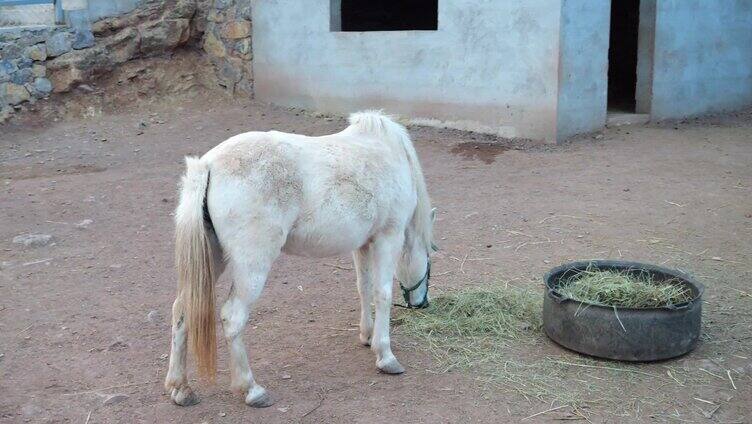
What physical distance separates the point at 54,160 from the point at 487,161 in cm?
476

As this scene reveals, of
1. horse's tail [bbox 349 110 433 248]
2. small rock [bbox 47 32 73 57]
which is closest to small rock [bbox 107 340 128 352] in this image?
horse's tail [bbox 349 110 433 248]

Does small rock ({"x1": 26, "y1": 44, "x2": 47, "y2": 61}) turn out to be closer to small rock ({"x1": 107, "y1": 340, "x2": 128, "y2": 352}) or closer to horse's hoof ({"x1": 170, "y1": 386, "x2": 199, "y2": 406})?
small rock ({"x1": 107, "y1": 340, "x2": 128, "y2": 352})

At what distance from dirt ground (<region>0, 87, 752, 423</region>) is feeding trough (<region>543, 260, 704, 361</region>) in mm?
83

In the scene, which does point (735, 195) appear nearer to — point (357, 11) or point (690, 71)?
point (690, 71)

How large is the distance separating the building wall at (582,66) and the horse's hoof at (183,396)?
6093 millimetres

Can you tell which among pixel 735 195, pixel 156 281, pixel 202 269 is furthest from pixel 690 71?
pixel 202 269

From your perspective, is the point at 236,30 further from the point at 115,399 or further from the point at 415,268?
the point at 115,399

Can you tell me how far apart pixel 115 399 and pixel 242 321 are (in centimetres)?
73

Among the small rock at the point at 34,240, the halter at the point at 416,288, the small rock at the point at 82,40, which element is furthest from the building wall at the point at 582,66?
the small rock at the point at 82,40

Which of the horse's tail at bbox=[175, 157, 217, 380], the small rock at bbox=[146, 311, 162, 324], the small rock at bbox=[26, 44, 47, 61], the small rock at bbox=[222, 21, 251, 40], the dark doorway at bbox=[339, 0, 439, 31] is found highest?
the dark doorway at bbox=[339, 0, 439, 31]

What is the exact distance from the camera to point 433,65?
9125 mm

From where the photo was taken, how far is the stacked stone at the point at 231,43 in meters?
10.3

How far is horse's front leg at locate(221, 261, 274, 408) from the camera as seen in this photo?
3.31 metres

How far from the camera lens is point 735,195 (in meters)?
6.82
